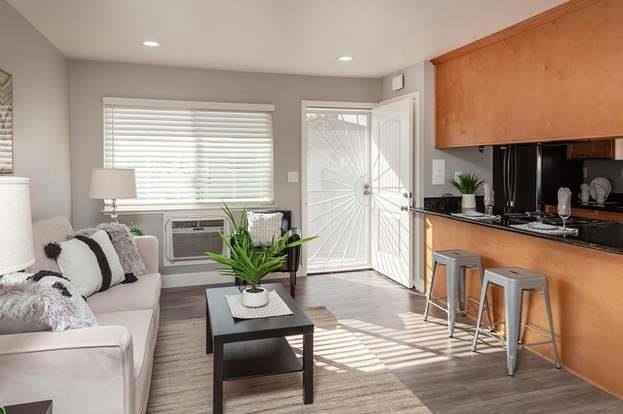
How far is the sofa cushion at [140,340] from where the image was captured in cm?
204

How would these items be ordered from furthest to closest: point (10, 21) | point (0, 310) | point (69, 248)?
point (10, 21)
point (69, 248)
point (0, 310)

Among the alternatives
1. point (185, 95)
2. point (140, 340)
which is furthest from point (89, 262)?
point (185, 95)

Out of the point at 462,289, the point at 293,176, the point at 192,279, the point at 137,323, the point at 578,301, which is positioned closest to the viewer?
the point at 137,323

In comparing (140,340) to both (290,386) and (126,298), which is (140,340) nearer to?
(126,298)

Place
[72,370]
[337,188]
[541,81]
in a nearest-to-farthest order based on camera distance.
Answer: [72,370] → [541,81] → [337,188]

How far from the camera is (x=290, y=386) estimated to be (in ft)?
9.01

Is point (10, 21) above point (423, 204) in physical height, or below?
above

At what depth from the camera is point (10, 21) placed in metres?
3.15

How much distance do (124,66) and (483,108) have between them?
360 centimetres

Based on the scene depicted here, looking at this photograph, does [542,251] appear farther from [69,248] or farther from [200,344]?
[69,248]

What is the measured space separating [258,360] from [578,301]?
2.01m

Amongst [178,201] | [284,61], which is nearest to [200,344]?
[178,201]

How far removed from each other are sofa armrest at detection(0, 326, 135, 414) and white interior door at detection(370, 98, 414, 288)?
11.9ft

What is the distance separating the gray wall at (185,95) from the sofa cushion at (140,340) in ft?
7.95
